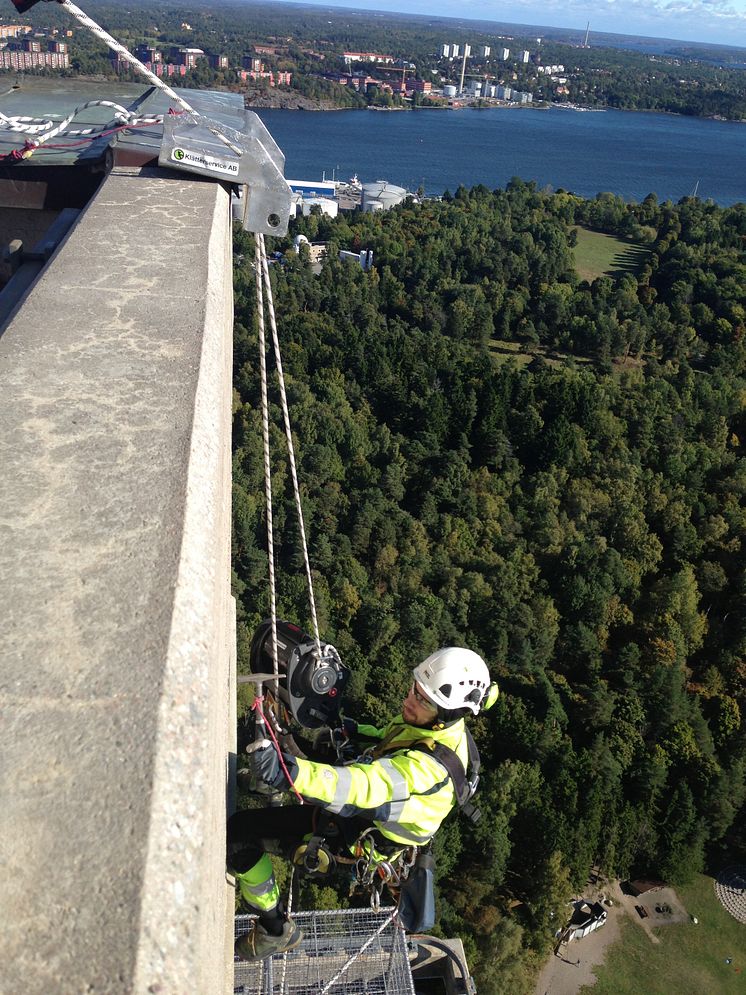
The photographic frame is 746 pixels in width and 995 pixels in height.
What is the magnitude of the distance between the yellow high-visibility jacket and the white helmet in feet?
0.31

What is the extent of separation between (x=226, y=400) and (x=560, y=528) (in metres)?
19.4

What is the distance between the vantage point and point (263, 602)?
1650cm

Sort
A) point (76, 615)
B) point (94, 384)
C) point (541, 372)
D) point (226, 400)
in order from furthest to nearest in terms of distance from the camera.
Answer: point (541, 372) → point (226, 400) → point (94, 384) → point (76, 615)

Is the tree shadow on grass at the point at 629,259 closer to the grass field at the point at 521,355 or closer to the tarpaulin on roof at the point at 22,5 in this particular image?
the grass field at the point at 521,355

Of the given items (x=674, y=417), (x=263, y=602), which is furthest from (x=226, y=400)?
(x=674, y=417)

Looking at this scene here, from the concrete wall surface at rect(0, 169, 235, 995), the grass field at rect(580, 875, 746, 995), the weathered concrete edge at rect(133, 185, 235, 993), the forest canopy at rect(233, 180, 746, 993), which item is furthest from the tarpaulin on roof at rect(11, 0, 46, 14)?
the grass field at rect(580, 875, 746, 995)

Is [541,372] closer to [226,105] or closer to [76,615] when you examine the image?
[226,105]

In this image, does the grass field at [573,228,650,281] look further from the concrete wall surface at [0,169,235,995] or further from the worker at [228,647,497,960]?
the concrete wall surface at [0,169,235,995]

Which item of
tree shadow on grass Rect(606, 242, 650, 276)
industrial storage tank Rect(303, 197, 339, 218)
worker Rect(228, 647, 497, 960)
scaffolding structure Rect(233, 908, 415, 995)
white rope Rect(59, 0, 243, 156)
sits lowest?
tree shadow on grass Rect(606, 242, 650, 276)

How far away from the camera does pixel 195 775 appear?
145cm

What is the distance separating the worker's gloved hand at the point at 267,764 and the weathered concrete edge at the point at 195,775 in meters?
0.14

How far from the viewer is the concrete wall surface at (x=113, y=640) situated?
1234mm

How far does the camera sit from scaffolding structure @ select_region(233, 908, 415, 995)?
15.1ft

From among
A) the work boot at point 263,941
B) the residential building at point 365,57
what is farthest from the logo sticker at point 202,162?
the residential building at point 365,57
